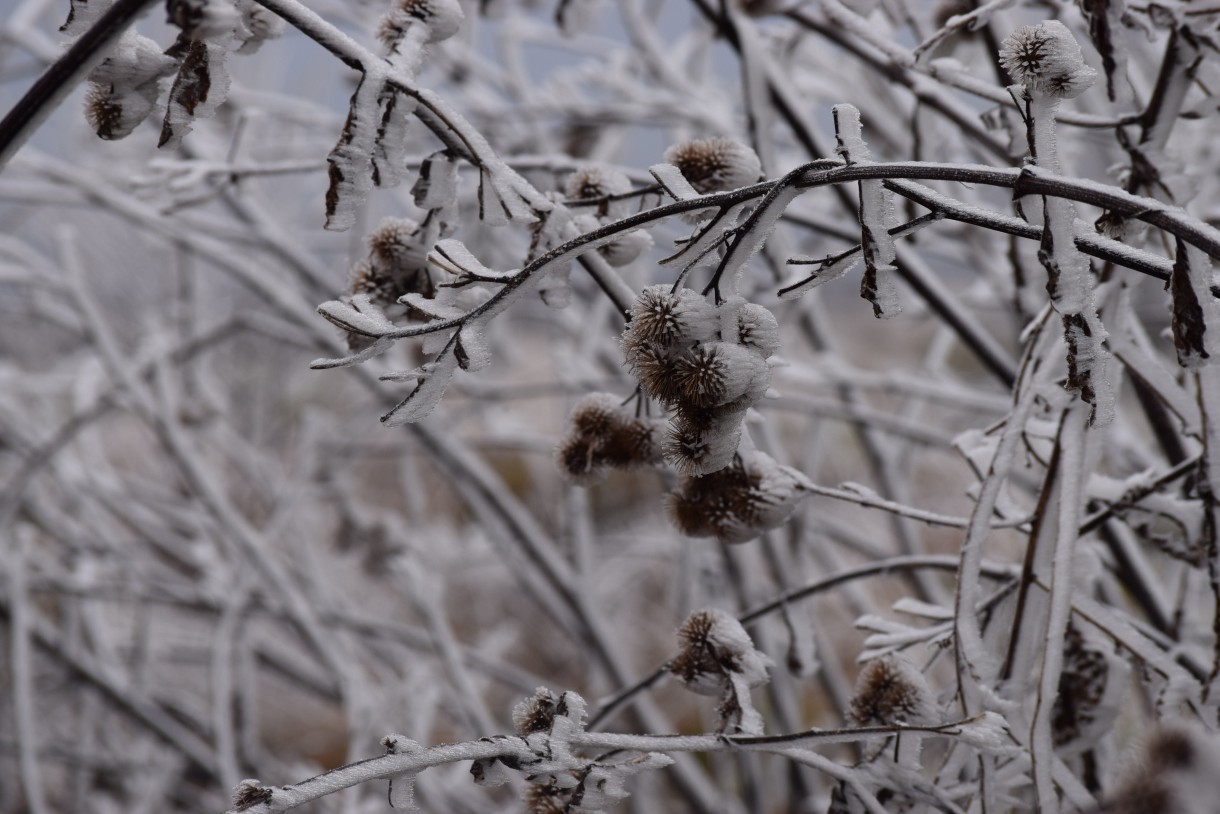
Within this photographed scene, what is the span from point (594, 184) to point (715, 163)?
5cm

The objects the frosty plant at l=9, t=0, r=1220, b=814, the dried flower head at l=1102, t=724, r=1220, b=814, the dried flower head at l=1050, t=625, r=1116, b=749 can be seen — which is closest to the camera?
the dried flower head at l=1102, t=724, r=1220, b=814

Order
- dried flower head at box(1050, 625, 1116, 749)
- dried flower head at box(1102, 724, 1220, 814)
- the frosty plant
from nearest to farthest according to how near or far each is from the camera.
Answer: dried flower head at box(1102, 724, 1220, 814) < the frosty plant < dried flower head at box(1050, 625, 1116, 749)

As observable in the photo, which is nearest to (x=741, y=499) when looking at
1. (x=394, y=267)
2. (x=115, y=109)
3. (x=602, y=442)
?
(x=602, y=442)

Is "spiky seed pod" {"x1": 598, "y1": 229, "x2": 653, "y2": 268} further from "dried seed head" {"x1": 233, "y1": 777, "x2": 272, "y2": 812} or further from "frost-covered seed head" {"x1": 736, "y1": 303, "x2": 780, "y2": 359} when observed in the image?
"dried seed head" {"x1": 233, "y1": 777, "x2": 272, "y2": 812}

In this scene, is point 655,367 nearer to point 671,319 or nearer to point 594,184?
point 671,319

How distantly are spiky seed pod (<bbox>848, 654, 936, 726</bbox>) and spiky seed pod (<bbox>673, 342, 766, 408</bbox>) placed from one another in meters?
0.16

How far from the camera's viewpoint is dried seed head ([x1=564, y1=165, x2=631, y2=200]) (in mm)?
393

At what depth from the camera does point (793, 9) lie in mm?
670

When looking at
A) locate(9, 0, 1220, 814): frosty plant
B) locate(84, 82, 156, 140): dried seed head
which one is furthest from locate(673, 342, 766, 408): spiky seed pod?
locate(84, 82, 156, 140): dried seed head

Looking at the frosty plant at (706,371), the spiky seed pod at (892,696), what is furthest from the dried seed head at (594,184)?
the spiky seed pod at (892,696)

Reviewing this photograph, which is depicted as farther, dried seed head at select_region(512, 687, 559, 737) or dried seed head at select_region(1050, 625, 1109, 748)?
dried seed head at select_region(1050, 625, 1109, 748)

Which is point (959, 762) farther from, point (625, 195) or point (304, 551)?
point (304, 551)

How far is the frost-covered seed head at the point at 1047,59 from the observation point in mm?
291

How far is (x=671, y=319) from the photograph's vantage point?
30 centimetres
